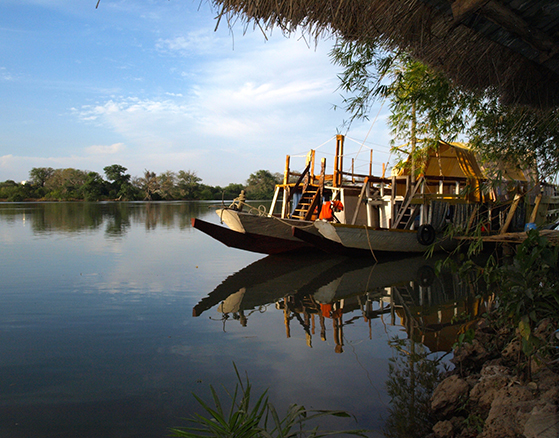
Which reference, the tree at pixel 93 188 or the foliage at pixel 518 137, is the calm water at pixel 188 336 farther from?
the tree at pixel 93 188

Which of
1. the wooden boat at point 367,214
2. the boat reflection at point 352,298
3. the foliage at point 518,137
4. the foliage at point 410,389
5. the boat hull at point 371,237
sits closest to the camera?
the foliage at point 410,389

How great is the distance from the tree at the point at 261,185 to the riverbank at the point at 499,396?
216ft

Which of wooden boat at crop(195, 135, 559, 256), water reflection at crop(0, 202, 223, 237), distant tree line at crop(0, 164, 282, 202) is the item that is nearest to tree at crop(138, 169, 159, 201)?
distant tree line at crop(0, 164, 282, 202)

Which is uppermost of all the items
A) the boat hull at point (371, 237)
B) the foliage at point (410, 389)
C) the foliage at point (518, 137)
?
the foliage at point (518, 137)

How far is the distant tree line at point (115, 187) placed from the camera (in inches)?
2721

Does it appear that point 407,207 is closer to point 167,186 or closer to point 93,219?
point 93,219

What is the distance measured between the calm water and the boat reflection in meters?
0.03

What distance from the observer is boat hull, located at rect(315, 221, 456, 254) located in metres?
11.2

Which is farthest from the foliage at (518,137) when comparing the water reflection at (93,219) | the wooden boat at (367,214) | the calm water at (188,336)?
the water reflection at (93,219)

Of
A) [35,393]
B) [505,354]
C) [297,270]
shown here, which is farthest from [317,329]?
[297,270]

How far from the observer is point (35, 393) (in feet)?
12.6

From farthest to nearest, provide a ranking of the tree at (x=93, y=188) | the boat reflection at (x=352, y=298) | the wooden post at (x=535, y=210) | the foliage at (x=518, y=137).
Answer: the tree at (x=93, y=188) → the wooden post at (x=535, y=210) → the boat reflection at (x=352, y=298) → the foliage at (x=518, y=137)

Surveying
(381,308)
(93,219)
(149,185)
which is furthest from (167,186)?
(381,308)

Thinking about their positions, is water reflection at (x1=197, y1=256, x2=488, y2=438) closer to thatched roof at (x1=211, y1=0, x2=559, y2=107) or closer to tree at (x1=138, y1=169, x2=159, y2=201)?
thatched roof at (x1=211, y1=0, x2=559, y2=107)
